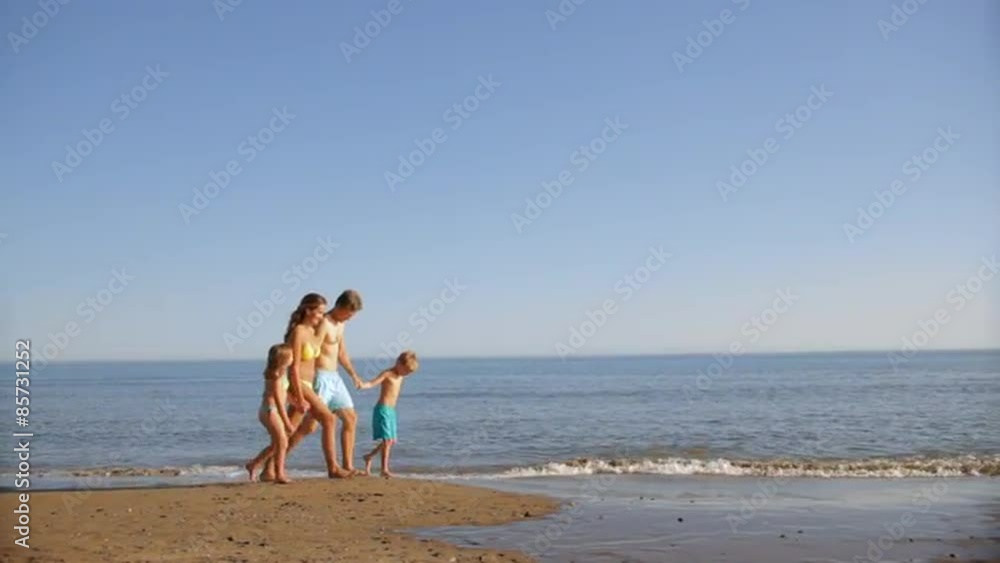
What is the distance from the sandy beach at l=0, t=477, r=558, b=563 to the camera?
6988mm

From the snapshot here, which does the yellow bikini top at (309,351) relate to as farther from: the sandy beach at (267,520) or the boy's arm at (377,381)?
the sandy beach at (267,520)

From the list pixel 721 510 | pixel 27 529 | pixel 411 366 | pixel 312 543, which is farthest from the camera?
pixel 411 366

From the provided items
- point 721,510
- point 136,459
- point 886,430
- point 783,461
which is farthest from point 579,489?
point 886,430

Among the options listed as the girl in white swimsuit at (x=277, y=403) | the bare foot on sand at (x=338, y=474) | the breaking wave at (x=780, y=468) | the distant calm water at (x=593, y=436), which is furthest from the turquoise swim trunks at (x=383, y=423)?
the breaking wave at (x=780, y=468)

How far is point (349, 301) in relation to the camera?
10312 mm

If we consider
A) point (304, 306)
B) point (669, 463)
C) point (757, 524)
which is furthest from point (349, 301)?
point (669, 463)

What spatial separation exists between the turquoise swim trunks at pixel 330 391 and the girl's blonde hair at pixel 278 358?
0.53m

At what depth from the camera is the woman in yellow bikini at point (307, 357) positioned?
10.0 meters

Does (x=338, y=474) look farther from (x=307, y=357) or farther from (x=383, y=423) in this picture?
(x=307, y=357)

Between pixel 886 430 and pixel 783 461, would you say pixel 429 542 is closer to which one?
pixel 783 461

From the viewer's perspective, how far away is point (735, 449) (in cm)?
1791

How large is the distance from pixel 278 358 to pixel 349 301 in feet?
3.39

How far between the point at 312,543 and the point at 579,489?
202 inches

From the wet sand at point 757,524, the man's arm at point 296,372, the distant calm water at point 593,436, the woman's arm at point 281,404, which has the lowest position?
the wet sand at point 757,524
